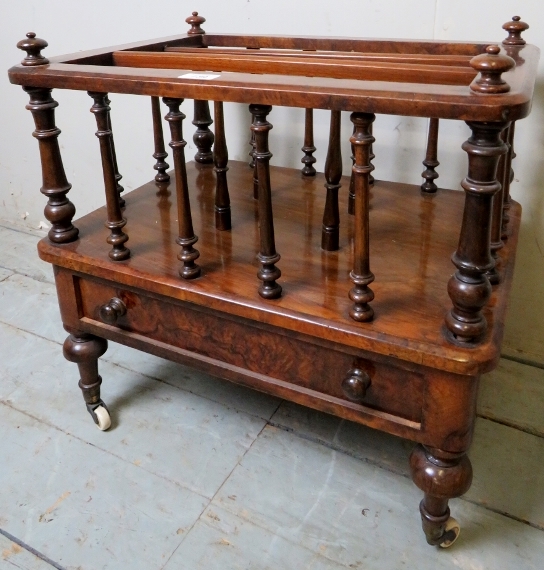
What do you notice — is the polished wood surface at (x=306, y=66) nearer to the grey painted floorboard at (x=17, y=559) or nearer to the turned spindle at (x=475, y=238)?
the turned spindle at (x=475, y=238)

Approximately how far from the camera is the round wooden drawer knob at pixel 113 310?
1.12m

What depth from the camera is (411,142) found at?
1.42 meters

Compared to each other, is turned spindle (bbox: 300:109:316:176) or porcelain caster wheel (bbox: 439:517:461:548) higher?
turned spindle (bbox: 300:109:316:176)

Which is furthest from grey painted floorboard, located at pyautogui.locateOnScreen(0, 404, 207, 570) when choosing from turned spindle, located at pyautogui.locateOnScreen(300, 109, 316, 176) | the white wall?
the white wall

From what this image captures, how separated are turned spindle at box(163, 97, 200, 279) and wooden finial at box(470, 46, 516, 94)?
44 cm

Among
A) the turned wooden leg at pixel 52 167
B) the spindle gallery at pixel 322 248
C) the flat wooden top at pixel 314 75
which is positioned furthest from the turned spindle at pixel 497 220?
the turned wooden leg at pixel 52 167

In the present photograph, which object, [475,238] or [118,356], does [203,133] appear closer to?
[118,356]

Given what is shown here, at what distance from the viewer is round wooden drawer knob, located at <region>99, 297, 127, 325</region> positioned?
44.0 inches

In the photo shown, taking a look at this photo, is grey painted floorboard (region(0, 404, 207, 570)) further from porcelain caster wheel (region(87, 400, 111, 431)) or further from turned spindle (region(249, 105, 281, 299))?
turned spindle (region(249, 105, 281, 299))

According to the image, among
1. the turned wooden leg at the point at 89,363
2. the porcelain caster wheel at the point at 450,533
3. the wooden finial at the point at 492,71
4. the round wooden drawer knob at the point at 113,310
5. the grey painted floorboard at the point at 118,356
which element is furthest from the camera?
the grey painted floorboard at the point at 118,356

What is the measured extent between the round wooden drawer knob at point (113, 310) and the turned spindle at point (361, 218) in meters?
0.45

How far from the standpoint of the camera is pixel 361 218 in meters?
0.86

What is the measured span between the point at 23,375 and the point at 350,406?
0.88 meters

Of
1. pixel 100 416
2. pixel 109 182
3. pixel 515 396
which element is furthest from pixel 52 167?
pixel 515 396
